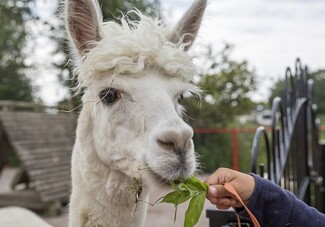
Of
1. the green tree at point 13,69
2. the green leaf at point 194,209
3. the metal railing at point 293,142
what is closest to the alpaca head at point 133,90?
the green leaf at point 194,209

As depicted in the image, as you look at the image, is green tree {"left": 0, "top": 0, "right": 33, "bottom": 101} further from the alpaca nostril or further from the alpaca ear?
the alpaca nostril

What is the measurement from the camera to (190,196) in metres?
1.73

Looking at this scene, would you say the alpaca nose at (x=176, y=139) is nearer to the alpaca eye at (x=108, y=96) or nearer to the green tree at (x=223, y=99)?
the alpaca eye at (x=108, y=96)

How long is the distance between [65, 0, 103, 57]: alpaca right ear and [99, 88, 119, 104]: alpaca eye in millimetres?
327

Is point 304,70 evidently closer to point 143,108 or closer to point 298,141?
point 298,141

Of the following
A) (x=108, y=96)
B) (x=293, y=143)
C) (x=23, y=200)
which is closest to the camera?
(x=108, y=96)

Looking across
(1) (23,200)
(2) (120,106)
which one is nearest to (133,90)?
(2) (120,106)

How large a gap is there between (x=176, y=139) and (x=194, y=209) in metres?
0.29

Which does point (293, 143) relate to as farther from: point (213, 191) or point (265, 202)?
point (213, 191)

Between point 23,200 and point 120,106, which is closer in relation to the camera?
point 120,106

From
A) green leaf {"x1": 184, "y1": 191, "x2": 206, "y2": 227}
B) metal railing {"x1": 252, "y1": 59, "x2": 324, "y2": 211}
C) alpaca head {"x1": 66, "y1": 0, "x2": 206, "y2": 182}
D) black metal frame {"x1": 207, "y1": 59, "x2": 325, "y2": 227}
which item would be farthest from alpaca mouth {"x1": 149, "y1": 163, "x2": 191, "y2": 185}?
metal railing {"x1": 252, "y1": 59, "x2": 324, "y2": 211}

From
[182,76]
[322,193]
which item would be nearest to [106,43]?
[182,76]

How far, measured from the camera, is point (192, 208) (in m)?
1.72

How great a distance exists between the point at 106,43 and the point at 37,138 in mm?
7651
